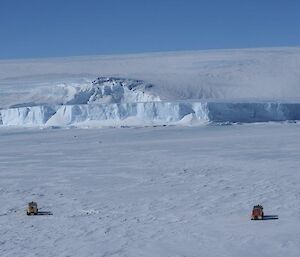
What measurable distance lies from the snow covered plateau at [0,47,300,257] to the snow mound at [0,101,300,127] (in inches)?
1.3

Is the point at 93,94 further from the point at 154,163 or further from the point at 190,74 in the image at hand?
the point at 154,163

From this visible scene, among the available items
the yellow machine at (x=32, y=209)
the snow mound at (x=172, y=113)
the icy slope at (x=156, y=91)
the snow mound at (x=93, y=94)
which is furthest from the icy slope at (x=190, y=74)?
the yellow machine at (x=32, y=209)

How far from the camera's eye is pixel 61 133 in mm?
15938

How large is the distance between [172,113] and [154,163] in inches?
305

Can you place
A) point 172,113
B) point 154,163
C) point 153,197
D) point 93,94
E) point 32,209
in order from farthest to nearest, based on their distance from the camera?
point 93,94
point 172,113
point 154,163
point 153,197
point 32,209

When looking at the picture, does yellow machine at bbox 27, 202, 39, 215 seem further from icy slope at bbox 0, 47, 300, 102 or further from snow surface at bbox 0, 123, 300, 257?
icy slope at bbox 0, 47, 300, 102

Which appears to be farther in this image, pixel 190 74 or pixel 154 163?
pixel 190 74

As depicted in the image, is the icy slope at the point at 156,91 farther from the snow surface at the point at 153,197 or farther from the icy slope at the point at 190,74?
the snow surface at the point at 153,197

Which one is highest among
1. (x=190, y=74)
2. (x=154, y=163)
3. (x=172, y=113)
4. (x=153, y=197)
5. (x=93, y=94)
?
(x=190, y=74)

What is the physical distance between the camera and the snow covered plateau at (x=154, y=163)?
16.1ft

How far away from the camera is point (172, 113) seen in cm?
1705

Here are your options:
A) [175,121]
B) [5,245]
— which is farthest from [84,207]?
[175,121]

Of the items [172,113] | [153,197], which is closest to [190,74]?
[172,113]

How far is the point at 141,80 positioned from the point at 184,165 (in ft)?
40.8
